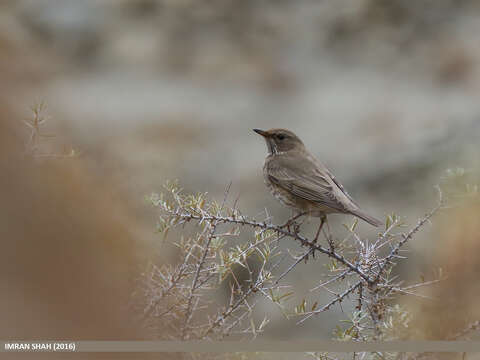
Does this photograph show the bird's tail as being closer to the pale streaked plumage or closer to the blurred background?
the pale streaked plumage

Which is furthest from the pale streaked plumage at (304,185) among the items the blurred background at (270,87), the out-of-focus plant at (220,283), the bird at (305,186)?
the blurred background at (270,87)

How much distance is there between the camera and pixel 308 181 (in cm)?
379

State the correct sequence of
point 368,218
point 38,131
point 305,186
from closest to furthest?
1. point 38,131
2. point 368,218
3. point 305,186

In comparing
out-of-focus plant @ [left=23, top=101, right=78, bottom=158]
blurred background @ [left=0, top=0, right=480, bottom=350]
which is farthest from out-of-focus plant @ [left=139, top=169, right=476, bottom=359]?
blurred background @ [left=0, top=0, right=480, bottom=350]

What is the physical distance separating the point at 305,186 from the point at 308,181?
3.1 inches

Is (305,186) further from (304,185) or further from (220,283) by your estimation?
(220,283)

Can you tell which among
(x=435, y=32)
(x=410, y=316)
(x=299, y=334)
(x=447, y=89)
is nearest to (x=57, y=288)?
(x=410, y=316)

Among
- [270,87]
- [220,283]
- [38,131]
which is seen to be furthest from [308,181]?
[270,87]

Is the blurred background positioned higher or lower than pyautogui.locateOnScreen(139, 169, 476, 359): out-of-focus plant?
higher

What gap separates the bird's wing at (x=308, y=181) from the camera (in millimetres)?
3562

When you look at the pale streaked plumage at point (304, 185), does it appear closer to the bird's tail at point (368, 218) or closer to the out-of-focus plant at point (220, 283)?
the bird's tail at point (368, 218)

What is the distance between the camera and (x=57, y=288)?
1197 millimetres

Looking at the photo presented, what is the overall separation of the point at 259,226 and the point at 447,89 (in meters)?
6.04

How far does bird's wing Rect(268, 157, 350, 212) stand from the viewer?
356cm
